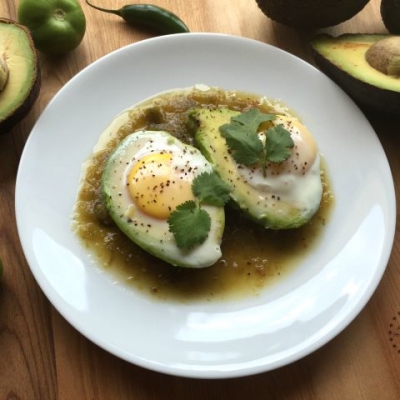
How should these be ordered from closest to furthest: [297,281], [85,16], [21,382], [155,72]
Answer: [21,382] → [297,281] → [155,72] → [85,16]

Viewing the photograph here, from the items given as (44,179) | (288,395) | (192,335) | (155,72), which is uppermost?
(155,72)

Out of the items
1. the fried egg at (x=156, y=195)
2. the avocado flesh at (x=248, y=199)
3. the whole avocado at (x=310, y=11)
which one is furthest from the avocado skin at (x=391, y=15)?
the fried egg at (x=156, y=195)

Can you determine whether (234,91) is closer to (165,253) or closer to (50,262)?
(165,253)

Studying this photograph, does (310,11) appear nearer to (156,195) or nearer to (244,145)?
(244,145)

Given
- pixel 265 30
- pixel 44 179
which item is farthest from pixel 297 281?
pixel 265 30

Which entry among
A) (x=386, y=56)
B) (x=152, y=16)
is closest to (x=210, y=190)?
(x=386, y=56)

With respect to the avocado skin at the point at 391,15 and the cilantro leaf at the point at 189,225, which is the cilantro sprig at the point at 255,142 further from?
the avocado skin at the point at 391,15

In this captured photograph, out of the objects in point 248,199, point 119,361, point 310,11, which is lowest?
point 119,361
